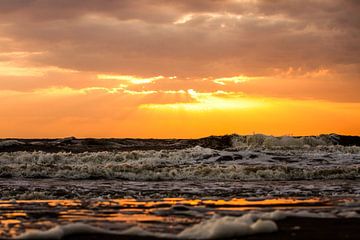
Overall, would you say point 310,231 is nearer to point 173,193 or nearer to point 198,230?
point 198,230

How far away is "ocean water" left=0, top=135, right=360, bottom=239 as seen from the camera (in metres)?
8.37

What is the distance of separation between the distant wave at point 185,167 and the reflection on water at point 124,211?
6.51 m

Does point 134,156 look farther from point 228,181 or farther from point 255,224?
point 255,224

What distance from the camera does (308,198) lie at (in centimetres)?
1243

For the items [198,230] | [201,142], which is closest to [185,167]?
[198,230]

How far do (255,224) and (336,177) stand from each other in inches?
448

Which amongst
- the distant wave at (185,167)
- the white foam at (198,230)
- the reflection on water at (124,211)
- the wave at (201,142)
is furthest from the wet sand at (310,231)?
the wave at (201,142)

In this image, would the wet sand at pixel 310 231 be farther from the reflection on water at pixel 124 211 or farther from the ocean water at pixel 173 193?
the reflection on water at pixel 124 211

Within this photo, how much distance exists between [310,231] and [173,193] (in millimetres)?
6046

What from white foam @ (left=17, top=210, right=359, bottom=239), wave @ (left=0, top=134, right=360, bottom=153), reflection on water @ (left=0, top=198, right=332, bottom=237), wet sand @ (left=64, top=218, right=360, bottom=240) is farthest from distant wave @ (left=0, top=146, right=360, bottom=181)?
white foam @ (left=17, top=210, right=359, bottom=239)

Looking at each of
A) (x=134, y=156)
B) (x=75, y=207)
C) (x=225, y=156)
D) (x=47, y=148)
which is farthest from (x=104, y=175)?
(x=47, y=148)

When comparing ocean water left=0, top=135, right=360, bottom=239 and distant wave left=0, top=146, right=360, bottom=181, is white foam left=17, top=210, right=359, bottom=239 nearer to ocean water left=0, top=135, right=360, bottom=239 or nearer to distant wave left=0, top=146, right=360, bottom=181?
ocean water left=0, top=135, right=360, bottom=239

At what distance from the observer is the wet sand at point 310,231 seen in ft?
24.8

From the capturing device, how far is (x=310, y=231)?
317 inches
